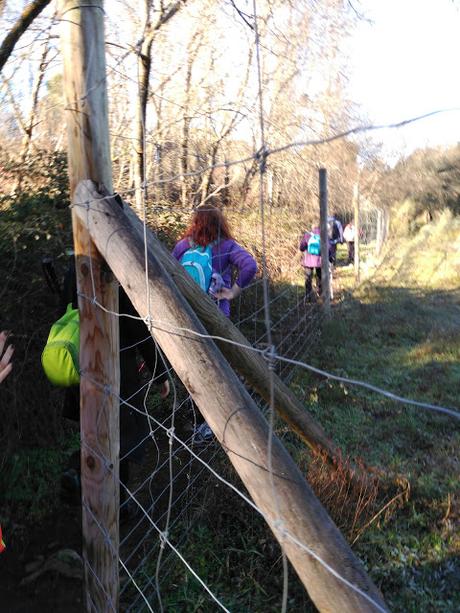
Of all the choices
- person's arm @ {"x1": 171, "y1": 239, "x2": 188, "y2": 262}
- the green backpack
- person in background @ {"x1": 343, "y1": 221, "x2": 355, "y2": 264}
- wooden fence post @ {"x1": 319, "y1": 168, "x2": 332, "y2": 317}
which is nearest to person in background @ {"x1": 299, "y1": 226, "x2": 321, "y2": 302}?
wooden fence post @ {"x1": 319, "y1": 168, "x2": 332, "y2": 317}

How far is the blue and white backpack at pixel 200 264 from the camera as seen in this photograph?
11.3 feet

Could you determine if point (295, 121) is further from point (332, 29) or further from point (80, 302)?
point (80, 302)

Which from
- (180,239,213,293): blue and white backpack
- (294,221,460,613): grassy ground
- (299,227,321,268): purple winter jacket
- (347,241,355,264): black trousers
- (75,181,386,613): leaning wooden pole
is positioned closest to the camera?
(75,181,386,613): leaning wooden pole

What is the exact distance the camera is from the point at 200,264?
136 inches

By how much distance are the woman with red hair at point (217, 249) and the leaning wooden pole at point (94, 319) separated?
157 centimetres

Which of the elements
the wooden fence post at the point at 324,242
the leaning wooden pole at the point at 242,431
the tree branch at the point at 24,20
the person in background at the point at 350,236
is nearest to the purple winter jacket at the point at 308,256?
the wooden fence post at the point at 324,242

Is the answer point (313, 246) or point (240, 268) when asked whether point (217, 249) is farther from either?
point (313, 246)

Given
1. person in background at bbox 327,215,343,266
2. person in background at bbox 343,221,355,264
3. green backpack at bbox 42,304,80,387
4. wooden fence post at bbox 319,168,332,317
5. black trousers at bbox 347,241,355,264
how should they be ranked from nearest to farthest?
green backpack at bbox 42,304,80,387 → wooden fence post at bbox 319,168,332,317 → person in background at bbox 327,215,343,266 → person in background at bbox 343,221,355,264 → black trousers at bbox 347,241,355,264

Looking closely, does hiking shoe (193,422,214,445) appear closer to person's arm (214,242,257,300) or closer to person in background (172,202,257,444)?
person in background (172,202,257,444)

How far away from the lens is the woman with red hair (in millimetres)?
3449

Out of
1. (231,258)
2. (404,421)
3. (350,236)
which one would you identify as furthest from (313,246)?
(350,236)

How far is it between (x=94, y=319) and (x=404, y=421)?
3.19 m

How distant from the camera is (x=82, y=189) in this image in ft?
5.96

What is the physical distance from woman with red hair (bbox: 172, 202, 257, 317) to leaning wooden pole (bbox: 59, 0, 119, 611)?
1574 millimetres
